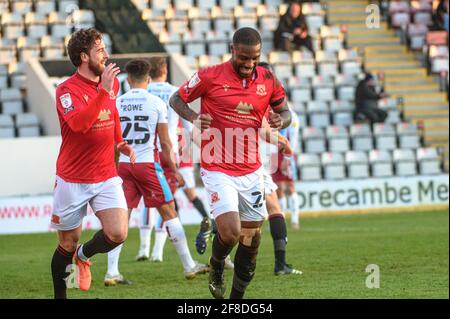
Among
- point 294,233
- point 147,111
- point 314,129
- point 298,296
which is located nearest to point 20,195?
point 294,233

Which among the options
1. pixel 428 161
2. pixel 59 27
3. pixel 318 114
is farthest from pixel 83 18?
pixel 428 161

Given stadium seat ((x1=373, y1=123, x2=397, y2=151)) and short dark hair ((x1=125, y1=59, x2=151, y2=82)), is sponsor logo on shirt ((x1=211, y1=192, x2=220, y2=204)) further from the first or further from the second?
stadium seat ((x1=373, y1=123, x2=397, y2=151))

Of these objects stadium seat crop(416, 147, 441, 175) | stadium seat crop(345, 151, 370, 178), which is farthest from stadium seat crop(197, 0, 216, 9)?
stadium seat crop(416, 147, 441, 175)

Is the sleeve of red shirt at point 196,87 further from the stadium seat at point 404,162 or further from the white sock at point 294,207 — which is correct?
the stadium seat at point 404,162

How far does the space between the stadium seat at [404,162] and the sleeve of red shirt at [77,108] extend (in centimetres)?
1750

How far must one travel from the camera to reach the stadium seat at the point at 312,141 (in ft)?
84.5

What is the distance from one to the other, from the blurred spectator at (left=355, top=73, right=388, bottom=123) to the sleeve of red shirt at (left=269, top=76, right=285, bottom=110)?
16.5m

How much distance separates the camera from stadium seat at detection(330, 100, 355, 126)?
1048 inches

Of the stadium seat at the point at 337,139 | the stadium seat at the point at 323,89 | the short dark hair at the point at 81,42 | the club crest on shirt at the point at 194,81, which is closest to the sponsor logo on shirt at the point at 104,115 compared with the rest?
the short dark hair at the point at 81,42

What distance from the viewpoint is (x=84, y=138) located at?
916 centimetres

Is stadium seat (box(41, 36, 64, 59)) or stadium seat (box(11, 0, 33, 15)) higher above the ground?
stadium seat (box(11, 0, 33, 15))

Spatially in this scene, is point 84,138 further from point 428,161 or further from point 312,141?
point 428,161

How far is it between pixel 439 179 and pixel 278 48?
5.79m
